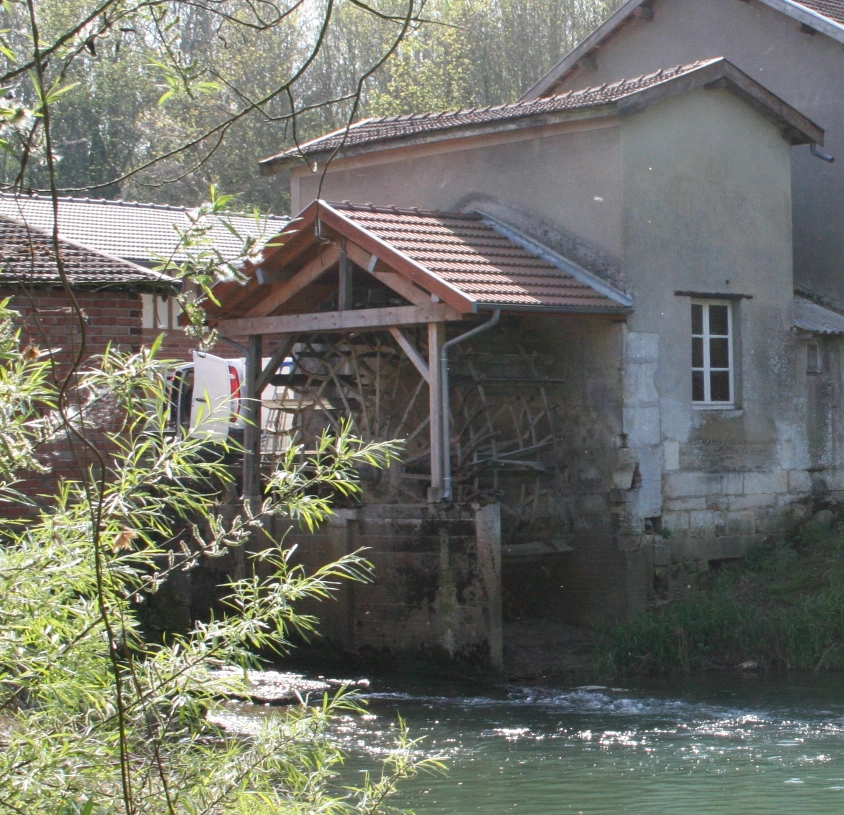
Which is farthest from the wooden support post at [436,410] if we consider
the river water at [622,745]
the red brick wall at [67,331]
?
the red brick wall at [67,331]

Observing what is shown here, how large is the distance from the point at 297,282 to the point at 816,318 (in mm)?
6546

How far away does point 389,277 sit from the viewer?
517 inches

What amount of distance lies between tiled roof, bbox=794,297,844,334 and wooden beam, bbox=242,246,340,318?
5779mm

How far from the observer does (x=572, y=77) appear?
19.0 metres

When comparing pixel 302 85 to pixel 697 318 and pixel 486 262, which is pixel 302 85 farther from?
pixel 486 262

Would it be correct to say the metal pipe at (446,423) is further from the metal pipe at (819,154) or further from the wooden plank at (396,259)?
the metal pipe at (819,154)

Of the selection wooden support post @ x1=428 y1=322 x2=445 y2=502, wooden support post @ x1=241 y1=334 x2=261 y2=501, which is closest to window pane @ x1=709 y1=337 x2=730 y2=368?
wooden support post @ x1=428 y1=322 x2=445 y2=502

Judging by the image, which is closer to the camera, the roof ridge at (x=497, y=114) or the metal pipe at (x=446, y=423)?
the metal pipe at (x=446, y=423)

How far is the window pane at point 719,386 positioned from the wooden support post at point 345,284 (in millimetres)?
4348

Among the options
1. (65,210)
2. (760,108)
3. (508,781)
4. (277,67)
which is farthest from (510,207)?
(277,67)

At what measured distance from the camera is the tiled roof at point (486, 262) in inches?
505

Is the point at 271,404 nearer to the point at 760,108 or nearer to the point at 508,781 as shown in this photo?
the point at 760,108

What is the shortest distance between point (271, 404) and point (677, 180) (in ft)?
17.7

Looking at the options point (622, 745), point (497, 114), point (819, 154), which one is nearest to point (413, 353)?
point (497, 114)
